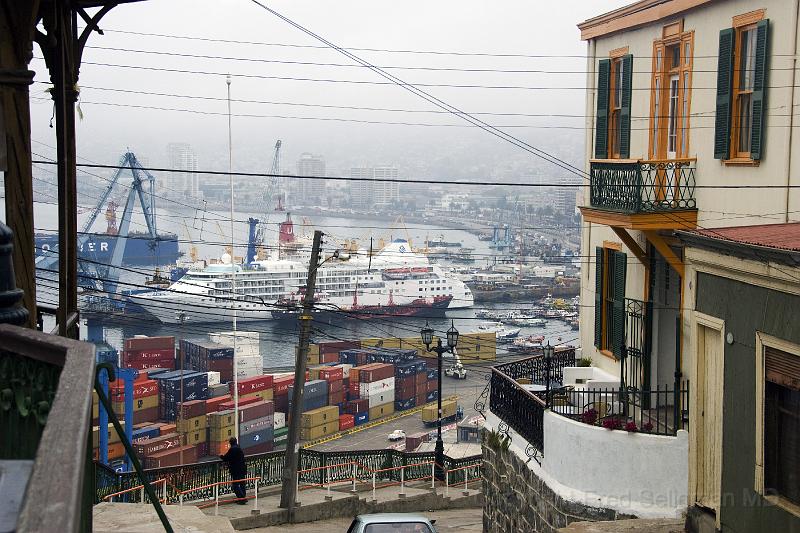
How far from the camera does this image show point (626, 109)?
45.8 ft

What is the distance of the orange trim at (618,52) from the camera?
553 inches

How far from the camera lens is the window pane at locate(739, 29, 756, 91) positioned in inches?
430

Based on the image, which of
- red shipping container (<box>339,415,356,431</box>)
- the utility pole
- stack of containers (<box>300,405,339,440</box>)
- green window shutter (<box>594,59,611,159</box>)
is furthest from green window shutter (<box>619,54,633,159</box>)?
red shipping container (<box>339,415,356,431</box>)

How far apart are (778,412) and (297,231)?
179380 millimetres

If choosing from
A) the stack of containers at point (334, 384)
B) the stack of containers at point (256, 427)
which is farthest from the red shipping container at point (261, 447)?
the stack of containers at point (334, 384)

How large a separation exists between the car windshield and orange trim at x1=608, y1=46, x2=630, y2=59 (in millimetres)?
6953

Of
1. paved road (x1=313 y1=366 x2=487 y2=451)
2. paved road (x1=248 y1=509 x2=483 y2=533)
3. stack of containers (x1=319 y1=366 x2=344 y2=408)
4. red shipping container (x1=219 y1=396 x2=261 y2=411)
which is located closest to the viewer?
paved road (x1=248 y1=509 x2=483 y2=533)

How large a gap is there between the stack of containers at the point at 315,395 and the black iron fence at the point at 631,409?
1862 inches

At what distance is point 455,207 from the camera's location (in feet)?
652

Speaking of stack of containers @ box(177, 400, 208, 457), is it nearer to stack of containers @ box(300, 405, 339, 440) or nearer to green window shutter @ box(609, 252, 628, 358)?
stack of containers @ box(300, 405, 339, 440)

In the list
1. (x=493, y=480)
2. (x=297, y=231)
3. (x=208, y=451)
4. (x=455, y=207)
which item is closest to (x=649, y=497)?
(x=493, y=480)

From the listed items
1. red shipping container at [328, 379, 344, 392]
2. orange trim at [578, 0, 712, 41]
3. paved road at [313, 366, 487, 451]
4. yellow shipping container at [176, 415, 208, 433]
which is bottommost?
Answer: paved road at [313, 366, 487, 451]

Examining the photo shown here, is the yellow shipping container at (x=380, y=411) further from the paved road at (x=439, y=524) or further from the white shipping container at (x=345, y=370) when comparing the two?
the paved road at (x=439, y=524)

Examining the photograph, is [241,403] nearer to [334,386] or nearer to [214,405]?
[214,405]
